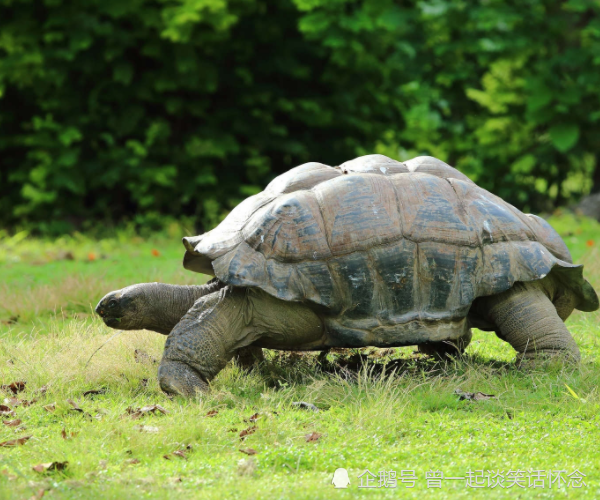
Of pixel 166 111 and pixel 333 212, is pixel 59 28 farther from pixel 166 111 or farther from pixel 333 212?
pixel 333 212

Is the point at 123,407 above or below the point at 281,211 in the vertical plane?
below

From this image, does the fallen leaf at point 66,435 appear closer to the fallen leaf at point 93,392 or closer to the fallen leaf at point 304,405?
the fallen leaf at point 93,392

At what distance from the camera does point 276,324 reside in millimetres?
4953

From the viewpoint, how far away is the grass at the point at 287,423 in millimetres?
3420

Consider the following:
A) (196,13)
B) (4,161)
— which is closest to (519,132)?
(196,13)

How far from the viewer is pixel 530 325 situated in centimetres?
522

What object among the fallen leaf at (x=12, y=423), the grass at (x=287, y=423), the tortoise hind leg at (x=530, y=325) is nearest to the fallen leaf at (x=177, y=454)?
the grass at (x=287, y=423)

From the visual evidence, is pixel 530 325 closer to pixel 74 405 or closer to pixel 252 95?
pixel 74 405

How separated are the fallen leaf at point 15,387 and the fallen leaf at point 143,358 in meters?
0.77

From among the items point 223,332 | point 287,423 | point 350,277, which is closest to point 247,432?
point 287,423

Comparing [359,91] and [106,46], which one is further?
[359,91]

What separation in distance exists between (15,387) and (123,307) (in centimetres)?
84

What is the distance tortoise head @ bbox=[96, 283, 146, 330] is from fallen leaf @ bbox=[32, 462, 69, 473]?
4.97ft

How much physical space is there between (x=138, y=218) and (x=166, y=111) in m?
2.15
